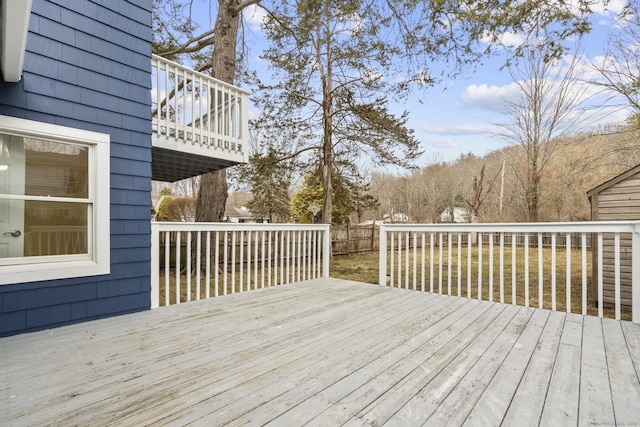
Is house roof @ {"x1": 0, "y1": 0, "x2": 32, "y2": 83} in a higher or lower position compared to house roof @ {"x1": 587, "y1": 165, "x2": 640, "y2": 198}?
higher

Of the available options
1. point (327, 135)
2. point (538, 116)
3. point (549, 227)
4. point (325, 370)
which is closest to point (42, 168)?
point (325, 370)

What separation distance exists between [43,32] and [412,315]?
404 cm

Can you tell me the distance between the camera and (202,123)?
164 inches

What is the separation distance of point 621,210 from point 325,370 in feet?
20.7

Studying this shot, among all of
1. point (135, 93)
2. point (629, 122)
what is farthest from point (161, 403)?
point (629, 122)

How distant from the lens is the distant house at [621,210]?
16.9ft

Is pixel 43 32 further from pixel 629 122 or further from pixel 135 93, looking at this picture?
pixel 629 122

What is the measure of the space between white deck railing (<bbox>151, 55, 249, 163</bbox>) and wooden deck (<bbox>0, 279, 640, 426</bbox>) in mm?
2140

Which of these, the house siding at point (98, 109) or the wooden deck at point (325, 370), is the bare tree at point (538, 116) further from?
the house siding at point (98, 109)


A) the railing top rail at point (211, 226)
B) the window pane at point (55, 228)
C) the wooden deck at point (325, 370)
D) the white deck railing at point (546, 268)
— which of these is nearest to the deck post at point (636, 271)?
the white deck railing at point (546, 268)

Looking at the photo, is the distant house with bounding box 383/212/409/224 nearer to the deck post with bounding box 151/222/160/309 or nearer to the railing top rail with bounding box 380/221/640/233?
the railing top rail with bounding box 380/221/640/233

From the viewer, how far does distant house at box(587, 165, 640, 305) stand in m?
5.16

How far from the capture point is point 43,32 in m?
2.51

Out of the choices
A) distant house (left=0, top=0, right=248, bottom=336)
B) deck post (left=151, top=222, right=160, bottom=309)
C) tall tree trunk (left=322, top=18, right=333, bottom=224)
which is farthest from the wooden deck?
tall tree trunk (left=322, top=18, right=333, bottom=224)
